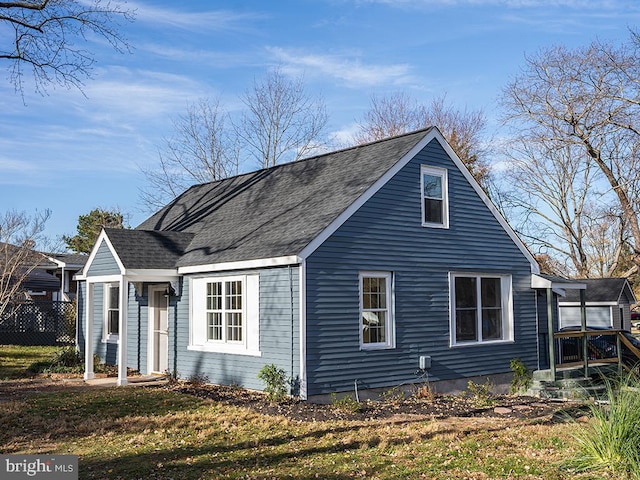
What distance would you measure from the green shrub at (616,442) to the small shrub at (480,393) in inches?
211

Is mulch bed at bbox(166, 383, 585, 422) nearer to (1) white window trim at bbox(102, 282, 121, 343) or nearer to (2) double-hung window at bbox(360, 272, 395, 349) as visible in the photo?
(2) double-hung window at bbox(360, 272, 395, 349)

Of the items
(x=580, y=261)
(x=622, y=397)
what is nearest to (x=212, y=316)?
(x=622, y=397)

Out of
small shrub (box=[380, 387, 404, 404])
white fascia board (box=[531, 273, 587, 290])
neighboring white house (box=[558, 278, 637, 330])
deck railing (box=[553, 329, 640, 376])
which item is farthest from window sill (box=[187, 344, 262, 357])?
neighboring white house (box=[558, 278, 637, 330])

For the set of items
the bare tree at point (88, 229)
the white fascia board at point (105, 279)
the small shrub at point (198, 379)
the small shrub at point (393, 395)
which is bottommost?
the small shrub at point (393, 395)

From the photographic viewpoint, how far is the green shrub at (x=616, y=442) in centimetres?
758

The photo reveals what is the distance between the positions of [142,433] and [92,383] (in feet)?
20.5

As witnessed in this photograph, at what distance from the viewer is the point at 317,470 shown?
8.09m

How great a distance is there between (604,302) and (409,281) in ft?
86.7

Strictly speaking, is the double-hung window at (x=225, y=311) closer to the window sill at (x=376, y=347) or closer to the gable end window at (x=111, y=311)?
the window sill at (x=376, y=347)

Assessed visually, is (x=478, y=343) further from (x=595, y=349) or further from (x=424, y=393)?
(x=595, y=349)

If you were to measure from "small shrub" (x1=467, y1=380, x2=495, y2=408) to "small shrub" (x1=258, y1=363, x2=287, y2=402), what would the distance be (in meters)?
4.05

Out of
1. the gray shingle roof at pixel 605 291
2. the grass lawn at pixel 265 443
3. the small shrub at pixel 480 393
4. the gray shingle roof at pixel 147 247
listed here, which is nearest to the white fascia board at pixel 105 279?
the gray shingle roof at pixel 147 247

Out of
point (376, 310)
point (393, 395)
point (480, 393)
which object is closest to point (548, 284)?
point (480, 393)

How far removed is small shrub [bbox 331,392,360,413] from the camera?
A: 12.1 meters
